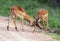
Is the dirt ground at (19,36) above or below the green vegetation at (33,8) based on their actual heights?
below

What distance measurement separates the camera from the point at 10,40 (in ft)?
42.9

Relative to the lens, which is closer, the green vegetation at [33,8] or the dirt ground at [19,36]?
the dirt ground at [19,36]

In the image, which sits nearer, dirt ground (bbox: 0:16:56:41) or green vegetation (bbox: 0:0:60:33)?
dirt ground (bbox: 0:16:56:41)

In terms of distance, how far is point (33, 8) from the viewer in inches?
911

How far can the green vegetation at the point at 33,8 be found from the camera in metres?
20.4

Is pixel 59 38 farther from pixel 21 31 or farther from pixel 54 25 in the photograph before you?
pixel 54 25

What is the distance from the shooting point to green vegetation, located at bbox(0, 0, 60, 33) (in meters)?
20.4

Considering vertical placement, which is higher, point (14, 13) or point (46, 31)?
point (14, 13)

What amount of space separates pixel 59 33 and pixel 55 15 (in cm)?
486

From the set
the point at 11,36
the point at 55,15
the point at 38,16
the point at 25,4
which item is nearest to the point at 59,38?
the point at 38,16

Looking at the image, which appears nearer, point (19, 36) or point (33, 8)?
Answer: point (19, 36)

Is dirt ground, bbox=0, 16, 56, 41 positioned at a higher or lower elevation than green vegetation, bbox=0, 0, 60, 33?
lower

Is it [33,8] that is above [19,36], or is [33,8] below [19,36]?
above

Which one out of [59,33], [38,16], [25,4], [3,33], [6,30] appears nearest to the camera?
[3,33]
